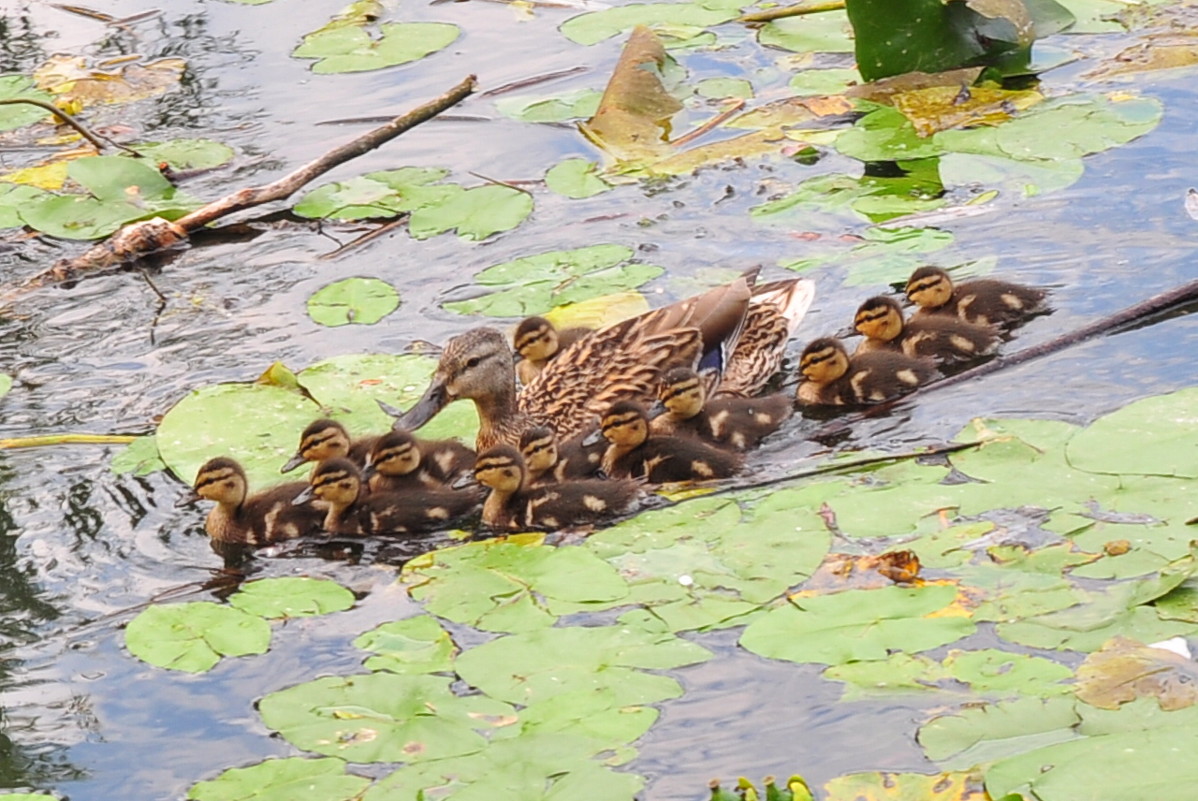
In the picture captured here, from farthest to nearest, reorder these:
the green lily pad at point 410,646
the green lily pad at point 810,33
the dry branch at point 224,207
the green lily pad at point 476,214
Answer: the green lily pad at point 810,33 → the dry branch at point 224,207 → the green lily pad at point 476,214 → the green lily pad at point 410,646

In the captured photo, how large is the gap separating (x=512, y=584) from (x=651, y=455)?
2.66 feet

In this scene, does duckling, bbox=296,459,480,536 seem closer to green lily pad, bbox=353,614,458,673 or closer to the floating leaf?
green lily pad, bbox=353,614,458,673

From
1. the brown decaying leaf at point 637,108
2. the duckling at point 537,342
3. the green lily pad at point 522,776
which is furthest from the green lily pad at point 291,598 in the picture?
the brown decaying leaf at point 637,108

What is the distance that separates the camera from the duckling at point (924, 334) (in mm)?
5812

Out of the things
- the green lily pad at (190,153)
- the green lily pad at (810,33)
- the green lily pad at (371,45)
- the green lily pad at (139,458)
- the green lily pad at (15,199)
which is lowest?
the green lily pad at (139,458)

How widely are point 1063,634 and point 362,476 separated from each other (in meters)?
2.11

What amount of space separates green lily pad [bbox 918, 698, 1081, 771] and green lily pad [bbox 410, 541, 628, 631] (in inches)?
38.0

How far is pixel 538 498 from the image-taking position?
5.05m

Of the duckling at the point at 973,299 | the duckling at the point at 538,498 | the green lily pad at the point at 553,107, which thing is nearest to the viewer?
the duckling at the point at 538,498

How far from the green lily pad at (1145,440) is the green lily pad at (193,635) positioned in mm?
2148

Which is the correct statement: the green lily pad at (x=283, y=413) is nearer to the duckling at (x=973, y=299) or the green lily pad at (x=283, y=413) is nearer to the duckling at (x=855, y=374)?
the duckling at (x=855, y=374)

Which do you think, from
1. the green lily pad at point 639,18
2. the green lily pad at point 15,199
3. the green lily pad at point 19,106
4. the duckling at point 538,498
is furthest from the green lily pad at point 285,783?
the green lily pad at point 639,18

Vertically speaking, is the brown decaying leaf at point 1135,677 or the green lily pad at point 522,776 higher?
the brown decaying leaf at point 1135,677

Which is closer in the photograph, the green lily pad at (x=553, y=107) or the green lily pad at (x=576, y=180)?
the green lily pad at (x=576, y=180)
